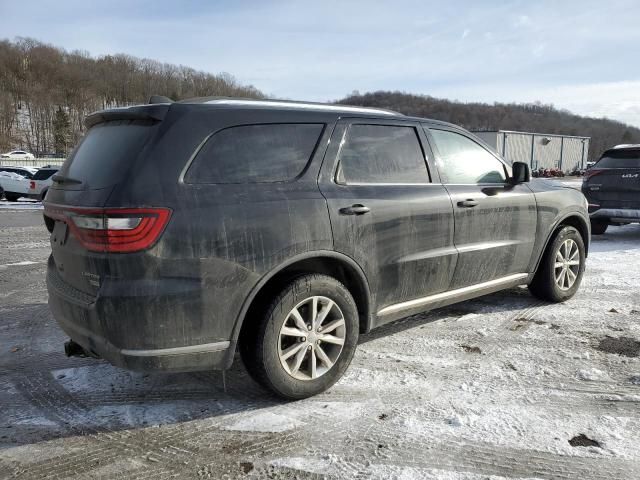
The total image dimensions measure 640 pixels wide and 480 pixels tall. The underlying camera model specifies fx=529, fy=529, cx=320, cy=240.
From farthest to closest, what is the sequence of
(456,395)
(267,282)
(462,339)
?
(462,339) → (456,395) → (267,282)

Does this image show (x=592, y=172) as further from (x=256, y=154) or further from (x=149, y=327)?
(x=149, y=327)

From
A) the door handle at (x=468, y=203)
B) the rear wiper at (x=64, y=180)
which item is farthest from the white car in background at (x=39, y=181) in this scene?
the door handle at (x=468, y=203)

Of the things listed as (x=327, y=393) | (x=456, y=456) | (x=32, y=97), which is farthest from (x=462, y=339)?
(x=32, y=97)

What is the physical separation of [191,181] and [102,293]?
718 millimetres

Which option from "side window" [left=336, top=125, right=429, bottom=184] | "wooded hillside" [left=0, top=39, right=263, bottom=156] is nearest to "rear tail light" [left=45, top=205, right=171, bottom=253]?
"side window" [left=336, top=125, right=429, bottom=184]

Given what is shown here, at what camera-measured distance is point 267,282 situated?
3.04 metres

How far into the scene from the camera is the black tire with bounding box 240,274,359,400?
2973 millimetres

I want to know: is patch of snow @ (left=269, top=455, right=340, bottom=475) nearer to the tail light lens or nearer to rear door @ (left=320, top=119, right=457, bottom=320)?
rear door @ (left=320, top=119, right=457, bottom=320)

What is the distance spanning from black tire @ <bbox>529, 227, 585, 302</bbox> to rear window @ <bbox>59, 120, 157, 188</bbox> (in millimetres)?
3853

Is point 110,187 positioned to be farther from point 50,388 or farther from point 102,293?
point 50,388

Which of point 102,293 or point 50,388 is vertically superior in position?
point 102,293

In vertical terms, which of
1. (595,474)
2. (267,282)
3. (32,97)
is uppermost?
(32,97)

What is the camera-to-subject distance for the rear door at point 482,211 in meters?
4.07

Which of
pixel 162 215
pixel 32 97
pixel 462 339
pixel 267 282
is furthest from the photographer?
pixel 32 97
